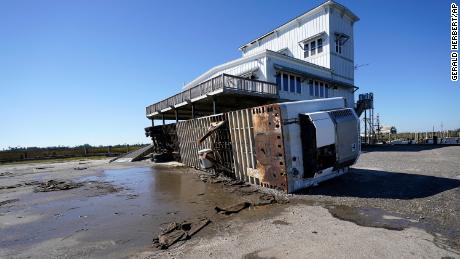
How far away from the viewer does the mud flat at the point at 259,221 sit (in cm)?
468

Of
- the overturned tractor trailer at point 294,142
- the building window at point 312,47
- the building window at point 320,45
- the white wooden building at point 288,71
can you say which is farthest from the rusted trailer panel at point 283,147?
the building window at point 312,47

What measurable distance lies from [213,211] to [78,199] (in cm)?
633

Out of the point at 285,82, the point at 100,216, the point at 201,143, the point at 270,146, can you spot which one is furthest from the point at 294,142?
the point at 285,82

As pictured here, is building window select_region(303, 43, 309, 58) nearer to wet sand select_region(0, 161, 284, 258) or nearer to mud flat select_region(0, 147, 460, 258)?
mud flat select_region(0, 147, 460, 258)

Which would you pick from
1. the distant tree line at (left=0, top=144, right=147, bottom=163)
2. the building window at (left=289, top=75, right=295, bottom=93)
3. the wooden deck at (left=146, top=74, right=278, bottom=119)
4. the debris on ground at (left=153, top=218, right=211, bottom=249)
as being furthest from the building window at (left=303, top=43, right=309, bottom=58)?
the distant tree line at (left=0, top=144, right=147, bottom=163)

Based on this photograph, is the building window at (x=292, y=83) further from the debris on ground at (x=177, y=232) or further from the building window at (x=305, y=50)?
the debris on ground at (x=177, y=232)

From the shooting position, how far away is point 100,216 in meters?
7.70

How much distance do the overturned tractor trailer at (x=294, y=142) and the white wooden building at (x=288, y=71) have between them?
7.45m

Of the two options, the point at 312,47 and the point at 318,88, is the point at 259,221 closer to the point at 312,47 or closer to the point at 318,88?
the point at 318,88

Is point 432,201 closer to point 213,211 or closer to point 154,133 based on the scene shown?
point 213,211

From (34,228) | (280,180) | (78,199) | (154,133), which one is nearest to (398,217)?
(280,180)

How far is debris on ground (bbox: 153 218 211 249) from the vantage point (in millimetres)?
5270

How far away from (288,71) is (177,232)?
61.2ft

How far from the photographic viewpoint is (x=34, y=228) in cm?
691
